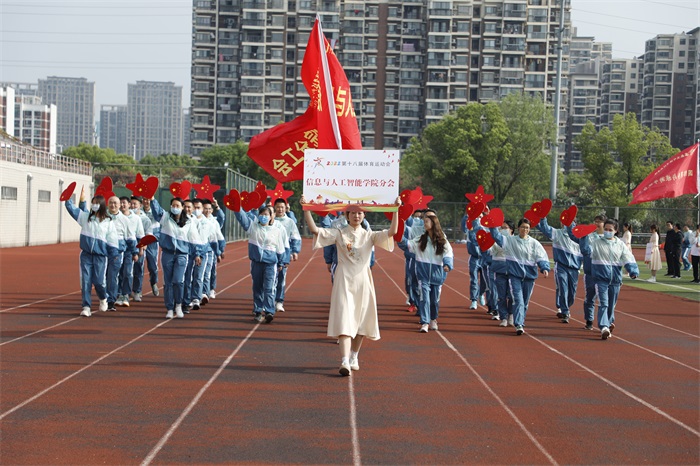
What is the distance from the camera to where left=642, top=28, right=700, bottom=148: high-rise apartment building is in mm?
120250

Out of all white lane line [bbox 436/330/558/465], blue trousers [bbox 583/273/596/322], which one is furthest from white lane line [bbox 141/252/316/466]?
blue trousers [bbox 583/273/596/322]

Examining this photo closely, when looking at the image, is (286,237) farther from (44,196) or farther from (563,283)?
(44,196)

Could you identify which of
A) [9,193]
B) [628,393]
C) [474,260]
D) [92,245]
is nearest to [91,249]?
[92,245]

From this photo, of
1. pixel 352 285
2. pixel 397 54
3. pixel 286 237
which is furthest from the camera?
pixel 397 54

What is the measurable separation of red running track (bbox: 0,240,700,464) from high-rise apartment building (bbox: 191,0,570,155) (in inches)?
3117

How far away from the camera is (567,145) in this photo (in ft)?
429

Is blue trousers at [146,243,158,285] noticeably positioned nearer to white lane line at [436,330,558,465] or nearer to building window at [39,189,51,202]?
white lane line at [436,330,558,465]

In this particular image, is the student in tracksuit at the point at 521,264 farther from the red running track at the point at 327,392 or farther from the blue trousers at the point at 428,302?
the blue trousers at the point at 428,302

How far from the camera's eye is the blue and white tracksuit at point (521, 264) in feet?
39.6

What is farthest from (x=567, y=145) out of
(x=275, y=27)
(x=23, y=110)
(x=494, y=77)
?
(x=23, y=110)

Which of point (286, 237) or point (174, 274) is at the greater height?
point (286, 237)

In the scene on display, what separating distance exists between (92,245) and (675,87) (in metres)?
122

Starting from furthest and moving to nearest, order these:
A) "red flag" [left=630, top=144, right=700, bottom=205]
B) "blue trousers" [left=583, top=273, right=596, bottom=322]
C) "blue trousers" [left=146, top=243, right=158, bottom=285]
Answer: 1. "red flag" [left=630, top=144, right=700, bottom=205]
2. "blue trousers" [left=146, top=243, right=158, bottom=285]
3. "blue trousers" [left=583, top=273, right=596, bottom=322]

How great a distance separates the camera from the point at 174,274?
1249 centimetres
